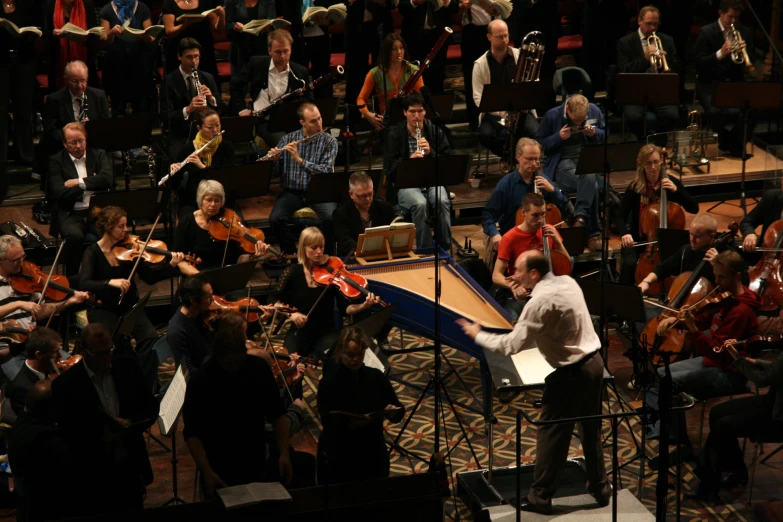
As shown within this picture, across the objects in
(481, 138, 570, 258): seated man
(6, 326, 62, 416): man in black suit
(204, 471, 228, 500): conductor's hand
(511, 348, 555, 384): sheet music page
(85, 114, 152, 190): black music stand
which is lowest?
(204, 471, 228, 500): conductor's hand

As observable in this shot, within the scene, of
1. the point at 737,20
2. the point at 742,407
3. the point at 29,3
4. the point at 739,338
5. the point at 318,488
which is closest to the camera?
the point at 318,488

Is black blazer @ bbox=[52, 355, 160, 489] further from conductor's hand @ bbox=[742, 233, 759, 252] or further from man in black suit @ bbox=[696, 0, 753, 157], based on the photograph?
man in black suit @ bbox=[696, 0, 753, 157]

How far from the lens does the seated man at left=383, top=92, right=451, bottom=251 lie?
8461 mm

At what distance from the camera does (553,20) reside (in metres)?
10.3

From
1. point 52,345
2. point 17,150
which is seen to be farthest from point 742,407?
point 17,150

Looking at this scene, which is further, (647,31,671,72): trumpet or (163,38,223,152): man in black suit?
(647,31,671,72): trumpet

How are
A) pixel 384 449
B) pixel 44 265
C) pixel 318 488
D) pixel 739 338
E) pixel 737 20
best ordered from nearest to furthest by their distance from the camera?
pixel 318 488 → pixel 384 449 → pixel 739 338 → pixel 44 265 → pixel 737 20

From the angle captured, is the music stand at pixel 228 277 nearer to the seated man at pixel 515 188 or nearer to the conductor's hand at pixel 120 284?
the conductor's hand at pixel 120 284

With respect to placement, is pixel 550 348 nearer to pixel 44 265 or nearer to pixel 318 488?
pixel 318 488

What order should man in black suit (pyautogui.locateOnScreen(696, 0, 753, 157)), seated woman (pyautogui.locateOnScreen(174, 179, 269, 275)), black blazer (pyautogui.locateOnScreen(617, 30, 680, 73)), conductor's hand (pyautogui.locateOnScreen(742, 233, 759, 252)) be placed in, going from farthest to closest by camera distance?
1. man in black suit (pyautogui.locateOnScreen(696, 0, 753, 157))
2. black blazer (pyautogui.locateOnScreen(617, 30, 680, 73))
3. conductor's hand (pyautogui.locateOnScreen(742, 233, 759, 252))
4. seated woman (pyautogui.locateOnScreen(174, 179, 269, 275))

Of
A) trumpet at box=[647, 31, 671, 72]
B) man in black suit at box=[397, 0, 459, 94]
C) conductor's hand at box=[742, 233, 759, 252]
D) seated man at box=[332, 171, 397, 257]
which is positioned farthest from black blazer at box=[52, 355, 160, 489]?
trumpet at box=[647, 31, 671, 72]

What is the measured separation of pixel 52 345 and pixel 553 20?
6.06 m

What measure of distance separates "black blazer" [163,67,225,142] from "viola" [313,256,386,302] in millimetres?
2123

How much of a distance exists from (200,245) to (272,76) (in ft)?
7.17
